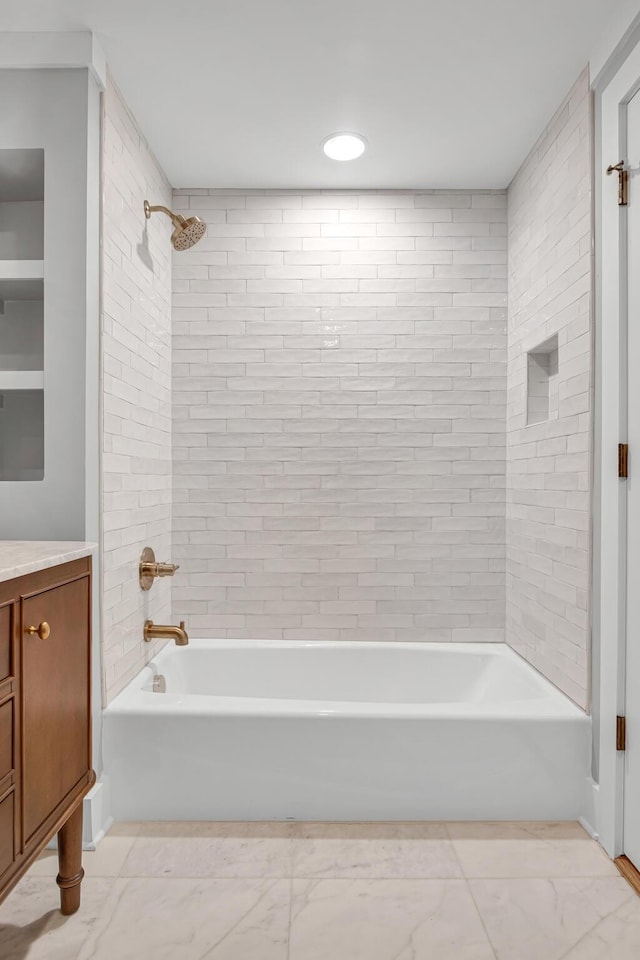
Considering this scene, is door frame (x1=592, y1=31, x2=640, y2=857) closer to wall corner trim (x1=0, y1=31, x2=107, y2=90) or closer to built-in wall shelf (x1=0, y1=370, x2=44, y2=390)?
wall corner trim (x1=0, y1=31, x2=107, y2=90)

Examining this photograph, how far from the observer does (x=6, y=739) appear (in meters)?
1.33

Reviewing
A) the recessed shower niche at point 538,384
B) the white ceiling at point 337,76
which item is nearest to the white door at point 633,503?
the white ceiling at point 337,76

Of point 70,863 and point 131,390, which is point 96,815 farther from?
point 131,390

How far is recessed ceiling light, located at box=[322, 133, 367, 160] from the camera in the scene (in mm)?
2592

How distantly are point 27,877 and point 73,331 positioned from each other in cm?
163

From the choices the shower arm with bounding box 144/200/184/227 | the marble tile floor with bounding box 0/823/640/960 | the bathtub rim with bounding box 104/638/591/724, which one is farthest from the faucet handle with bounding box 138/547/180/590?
the shower arm with bounding box 144/200/184/227

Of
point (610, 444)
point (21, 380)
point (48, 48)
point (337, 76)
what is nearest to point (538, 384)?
point (610, 444)

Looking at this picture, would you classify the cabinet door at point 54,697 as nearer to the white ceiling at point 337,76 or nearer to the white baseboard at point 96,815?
the white baseboard at point 96,815

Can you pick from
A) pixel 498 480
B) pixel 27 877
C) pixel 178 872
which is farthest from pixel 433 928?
pixel 498 480

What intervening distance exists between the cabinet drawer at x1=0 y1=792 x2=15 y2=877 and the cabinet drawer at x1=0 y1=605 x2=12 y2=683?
257mm

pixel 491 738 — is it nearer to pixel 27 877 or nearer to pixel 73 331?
pixel 27 877

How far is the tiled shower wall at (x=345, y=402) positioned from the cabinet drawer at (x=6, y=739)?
170cm

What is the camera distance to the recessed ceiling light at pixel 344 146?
259 cm

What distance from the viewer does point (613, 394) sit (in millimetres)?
1982
